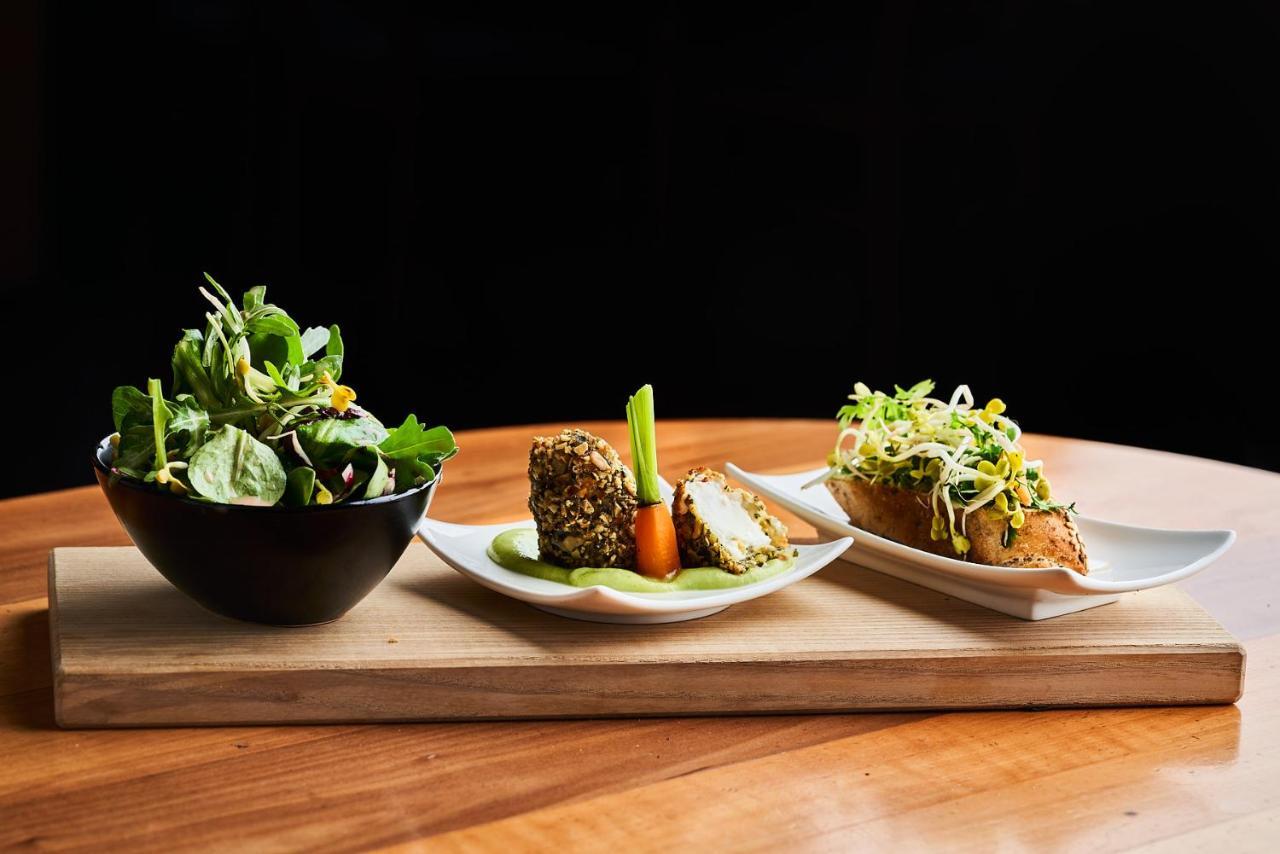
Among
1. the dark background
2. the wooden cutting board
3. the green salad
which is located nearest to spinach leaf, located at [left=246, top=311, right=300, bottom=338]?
the green salad

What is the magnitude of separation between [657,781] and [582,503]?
1.28ft

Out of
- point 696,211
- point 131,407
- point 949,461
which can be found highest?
point 696,211

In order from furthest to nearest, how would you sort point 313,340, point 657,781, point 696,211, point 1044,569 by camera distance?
point 696,211, point 313,340, point 1044,569, point 657,781

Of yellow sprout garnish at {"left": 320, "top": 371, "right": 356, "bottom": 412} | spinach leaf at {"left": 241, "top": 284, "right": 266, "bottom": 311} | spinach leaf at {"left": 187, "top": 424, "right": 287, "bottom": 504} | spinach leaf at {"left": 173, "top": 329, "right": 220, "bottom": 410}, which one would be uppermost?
spinach leaf at {"left": 241, "top": 284, "right": 266, "bottom": 311}

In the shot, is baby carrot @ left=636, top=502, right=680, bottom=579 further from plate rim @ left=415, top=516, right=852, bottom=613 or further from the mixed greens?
the mixed greens

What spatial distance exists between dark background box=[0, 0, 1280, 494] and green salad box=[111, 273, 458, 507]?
2.79m

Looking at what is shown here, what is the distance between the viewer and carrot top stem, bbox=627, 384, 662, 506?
168 centimetres

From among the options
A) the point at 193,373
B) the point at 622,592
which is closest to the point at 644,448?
the point at 622,592

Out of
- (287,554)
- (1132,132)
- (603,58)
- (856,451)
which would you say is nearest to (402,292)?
(603,58)

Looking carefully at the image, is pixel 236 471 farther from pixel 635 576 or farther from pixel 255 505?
pixel 635 576

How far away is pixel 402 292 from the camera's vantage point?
4645 millimetres

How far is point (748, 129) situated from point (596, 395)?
42.6 inches

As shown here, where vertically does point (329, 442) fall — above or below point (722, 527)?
above

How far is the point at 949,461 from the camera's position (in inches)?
70.5
